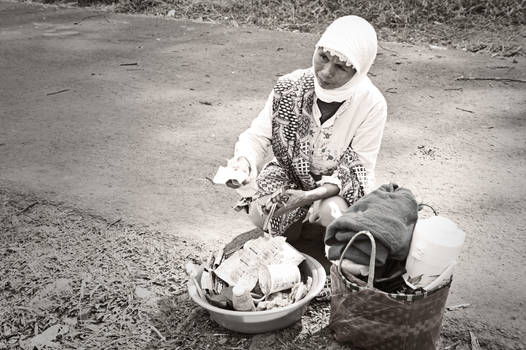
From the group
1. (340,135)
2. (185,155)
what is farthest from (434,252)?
(185,155)

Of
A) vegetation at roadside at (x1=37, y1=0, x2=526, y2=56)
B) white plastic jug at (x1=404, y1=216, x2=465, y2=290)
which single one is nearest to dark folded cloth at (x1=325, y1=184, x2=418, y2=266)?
white plastic jug at (x1=404, y1=216, x2=465, y2=290)

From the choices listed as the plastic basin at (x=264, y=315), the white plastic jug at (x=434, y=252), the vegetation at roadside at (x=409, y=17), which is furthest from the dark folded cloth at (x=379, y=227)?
the vegetation at roadside at (x=409, y=17)

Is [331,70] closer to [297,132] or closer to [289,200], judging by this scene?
[297,132]

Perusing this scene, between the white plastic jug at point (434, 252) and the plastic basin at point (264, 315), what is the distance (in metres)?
0.42

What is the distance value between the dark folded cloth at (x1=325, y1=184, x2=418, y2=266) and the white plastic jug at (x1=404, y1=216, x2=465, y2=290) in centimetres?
6

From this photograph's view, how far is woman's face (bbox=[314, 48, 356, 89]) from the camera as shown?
2.51 meters

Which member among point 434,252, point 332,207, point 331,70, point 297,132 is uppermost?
point 331,70

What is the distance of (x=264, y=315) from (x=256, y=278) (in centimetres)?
18

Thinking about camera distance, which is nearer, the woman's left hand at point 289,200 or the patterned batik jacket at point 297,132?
the woman's left hand at point 289,200

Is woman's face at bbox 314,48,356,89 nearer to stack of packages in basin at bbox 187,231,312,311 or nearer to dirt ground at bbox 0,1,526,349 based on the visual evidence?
stack of packages in basin at bbox 187,231,312,311

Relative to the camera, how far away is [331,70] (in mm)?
2518

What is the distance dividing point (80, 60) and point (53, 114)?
1386 mm

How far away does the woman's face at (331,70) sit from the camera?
8.24 feet

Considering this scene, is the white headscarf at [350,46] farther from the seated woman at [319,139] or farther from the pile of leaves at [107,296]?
the pile of leaves at [107,296]
